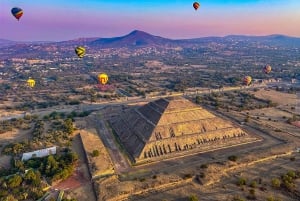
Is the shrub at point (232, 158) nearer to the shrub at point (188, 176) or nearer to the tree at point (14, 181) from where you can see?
the shrub at point (188, 176)

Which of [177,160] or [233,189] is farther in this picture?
[177,160]

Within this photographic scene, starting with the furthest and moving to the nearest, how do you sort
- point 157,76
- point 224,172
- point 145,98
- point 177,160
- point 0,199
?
point 157,76
point 145,98
point 177,160
point 224,172
point 0,199

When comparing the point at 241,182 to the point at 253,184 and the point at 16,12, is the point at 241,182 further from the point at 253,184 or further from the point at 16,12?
the point at 16,12

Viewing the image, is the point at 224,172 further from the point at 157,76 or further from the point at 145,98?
the point at 157,76

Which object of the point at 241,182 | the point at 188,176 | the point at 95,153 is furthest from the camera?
the point at 95,153

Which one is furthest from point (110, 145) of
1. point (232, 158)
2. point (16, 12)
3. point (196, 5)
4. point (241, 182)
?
point (196, 5)

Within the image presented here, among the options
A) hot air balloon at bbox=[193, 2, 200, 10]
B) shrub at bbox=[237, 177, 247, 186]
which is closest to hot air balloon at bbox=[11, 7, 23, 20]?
hot air balloon at bbox=[193, 2, 200, 10]

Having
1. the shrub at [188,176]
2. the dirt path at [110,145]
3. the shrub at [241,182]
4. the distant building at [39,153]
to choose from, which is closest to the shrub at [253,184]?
the shrub at [241,182]

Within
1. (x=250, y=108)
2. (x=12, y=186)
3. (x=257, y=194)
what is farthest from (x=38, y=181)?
(x=250, y=108)
